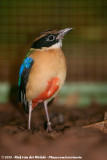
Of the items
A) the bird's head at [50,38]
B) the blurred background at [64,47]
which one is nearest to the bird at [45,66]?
the bird's head at [50,38]

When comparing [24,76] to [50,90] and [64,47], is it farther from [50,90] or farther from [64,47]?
[64,47]

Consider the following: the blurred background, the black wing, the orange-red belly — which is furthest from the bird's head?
the blurred background

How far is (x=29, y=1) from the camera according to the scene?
6.43 metres

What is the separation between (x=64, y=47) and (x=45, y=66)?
325cm

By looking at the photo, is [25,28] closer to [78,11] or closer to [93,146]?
[78,11]

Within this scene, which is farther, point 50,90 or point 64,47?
point 64,47

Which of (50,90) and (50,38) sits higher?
(50,38)

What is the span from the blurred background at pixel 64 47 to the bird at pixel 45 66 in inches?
98.2

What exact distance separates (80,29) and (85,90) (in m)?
1.58

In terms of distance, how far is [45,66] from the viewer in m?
3.22

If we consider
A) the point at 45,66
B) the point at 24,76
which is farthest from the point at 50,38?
the point at 24,76

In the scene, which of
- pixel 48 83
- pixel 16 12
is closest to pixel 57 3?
pixel 16 12

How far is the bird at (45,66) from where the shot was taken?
3.24 metres

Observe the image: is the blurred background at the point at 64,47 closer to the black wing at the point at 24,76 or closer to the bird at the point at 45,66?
the black wing at the point at 24,76
